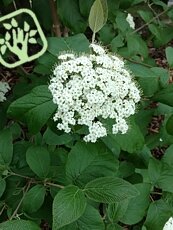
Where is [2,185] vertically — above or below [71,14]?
below

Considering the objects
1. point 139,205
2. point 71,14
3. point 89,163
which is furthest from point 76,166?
point 71,14

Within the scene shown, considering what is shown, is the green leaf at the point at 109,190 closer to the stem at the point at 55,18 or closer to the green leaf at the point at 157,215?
the green leaf at the point at 157,215

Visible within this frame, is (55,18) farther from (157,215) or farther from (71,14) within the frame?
(157,215)

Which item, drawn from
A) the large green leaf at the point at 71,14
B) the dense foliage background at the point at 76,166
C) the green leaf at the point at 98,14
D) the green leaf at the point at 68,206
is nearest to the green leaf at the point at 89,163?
the dense foliage background at the point at 76,166

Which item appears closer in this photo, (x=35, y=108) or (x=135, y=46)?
(x=35, y=108)

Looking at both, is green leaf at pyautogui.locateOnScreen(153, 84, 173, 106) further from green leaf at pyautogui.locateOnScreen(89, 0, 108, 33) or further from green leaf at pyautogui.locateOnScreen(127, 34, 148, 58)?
green leaf at pyautogui.locateOnScreen(127, 34, 148, 58)

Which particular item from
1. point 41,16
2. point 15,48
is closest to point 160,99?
point 15,48
